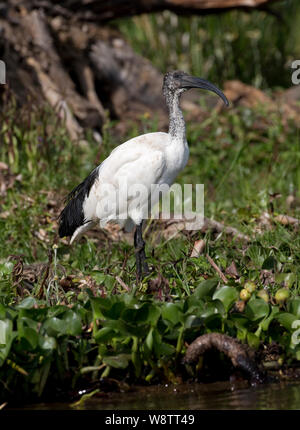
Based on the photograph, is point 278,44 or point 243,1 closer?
point 243,1

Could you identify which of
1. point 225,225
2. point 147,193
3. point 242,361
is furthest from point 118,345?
point 225,225

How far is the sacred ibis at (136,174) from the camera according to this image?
16.5 ft

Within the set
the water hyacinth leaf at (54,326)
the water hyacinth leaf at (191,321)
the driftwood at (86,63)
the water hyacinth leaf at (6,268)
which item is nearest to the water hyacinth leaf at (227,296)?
the water hyacinth leaf at (191,321)

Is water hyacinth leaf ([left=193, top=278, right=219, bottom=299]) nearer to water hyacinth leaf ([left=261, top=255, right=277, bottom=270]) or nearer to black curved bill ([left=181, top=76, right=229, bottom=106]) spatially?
water hyacinth leaf ([left=261, top=255, right=277, bottom=270])

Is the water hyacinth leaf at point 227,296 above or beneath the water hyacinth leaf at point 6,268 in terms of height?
beneath

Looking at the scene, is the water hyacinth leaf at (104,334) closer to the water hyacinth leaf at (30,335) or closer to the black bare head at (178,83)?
the water hyacinth leaf at (30,335)

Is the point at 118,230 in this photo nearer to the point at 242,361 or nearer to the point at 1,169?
the point at 1,169

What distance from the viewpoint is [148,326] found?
12.0 ft

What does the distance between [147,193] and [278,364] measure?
1.72m

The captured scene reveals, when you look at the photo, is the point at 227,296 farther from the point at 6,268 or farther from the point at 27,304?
the point at 6,268

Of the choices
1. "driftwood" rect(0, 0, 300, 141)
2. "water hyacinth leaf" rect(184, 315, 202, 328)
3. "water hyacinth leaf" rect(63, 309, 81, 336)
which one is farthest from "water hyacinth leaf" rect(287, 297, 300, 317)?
"driftwood" rect(0, 0, 300, 141)

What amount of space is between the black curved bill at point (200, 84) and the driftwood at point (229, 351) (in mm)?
1995

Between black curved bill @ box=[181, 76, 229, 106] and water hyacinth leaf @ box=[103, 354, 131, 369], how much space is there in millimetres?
2164

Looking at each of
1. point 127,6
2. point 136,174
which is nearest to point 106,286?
point 136,174
